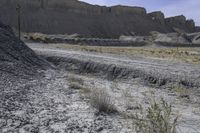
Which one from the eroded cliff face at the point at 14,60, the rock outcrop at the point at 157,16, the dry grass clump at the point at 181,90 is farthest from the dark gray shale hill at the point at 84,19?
the dry grass clump at the point at 181,90

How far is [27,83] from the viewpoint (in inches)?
564

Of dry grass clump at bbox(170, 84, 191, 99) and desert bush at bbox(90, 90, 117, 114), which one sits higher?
desert bush at bbox(90, 90, 117, 114)

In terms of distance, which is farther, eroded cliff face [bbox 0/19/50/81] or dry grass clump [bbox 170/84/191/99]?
dry grass clump [bbox 170/84/191/99]

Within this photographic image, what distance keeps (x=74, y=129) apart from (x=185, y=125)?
2.53 meters

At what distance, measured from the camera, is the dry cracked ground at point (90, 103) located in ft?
30.9

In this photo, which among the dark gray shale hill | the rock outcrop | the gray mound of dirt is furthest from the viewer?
the rock outcrop

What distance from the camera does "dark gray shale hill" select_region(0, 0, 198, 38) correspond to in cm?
8100

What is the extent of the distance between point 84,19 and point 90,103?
280ft

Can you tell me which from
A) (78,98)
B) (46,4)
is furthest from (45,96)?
(46,4)

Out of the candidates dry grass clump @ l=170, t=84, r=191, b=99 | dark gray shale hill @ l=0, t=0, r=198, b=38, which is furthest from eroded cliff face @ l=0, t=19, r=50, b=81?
dark gray shale hill @ l=0, t=0, r=198, b=38

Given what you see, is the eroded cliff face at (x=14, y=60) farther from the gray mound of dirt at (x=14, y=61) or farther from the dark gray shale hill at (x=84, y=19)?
the dark gray shale hill at (x=84, y=19)

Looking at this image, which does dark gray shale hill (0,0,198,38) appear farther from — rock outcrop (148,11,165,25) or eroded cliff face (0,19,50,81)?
eroded cliff face (0,19,50,81)

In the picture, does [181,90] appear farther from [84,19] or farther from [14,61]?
[84,19]

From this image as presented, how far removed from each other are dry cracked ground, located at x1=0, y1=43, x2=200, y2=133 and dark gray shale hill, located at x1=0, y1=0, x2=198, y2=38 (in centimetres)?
5799
